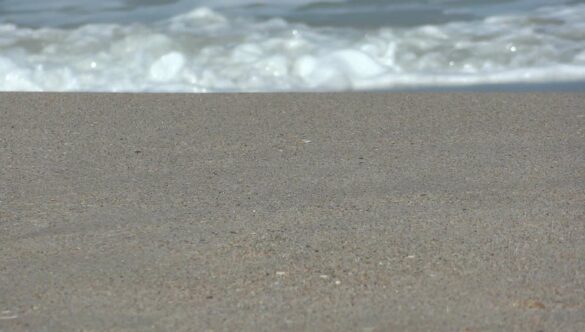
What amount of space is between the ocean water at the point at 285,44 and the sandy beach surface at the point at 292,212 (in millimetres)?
1237

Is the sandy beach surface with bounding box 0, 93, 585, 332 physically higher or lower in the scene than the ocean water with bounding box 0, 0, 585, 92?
lower

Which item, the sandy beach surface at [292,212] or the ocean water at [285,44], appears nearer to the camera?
the sandy beach surface at [292,212]

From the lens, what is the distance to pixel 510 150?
4160 millimetres

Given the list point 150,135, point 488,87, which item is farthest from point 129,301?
point 488,87

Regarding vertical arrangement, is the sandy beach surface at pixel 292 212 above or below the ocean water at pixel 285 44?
below

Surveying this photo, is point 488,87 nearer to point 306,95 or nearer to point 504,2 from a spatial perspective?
point 306,95

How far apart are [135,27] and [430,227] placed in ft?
15.9

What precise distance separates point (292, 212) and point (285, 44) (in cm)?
379

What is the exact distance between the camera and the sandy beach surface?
2.66 meters

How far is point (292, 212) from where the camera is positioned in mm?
3441

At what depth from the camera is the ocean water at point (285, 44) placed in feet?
21.0

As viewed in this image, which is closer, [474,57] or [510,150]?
[510,150]

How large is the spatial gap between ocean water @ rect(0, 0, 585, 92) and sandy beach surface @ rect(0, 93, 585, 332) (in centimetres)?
124

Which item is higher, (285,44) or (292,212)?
(285,44)
